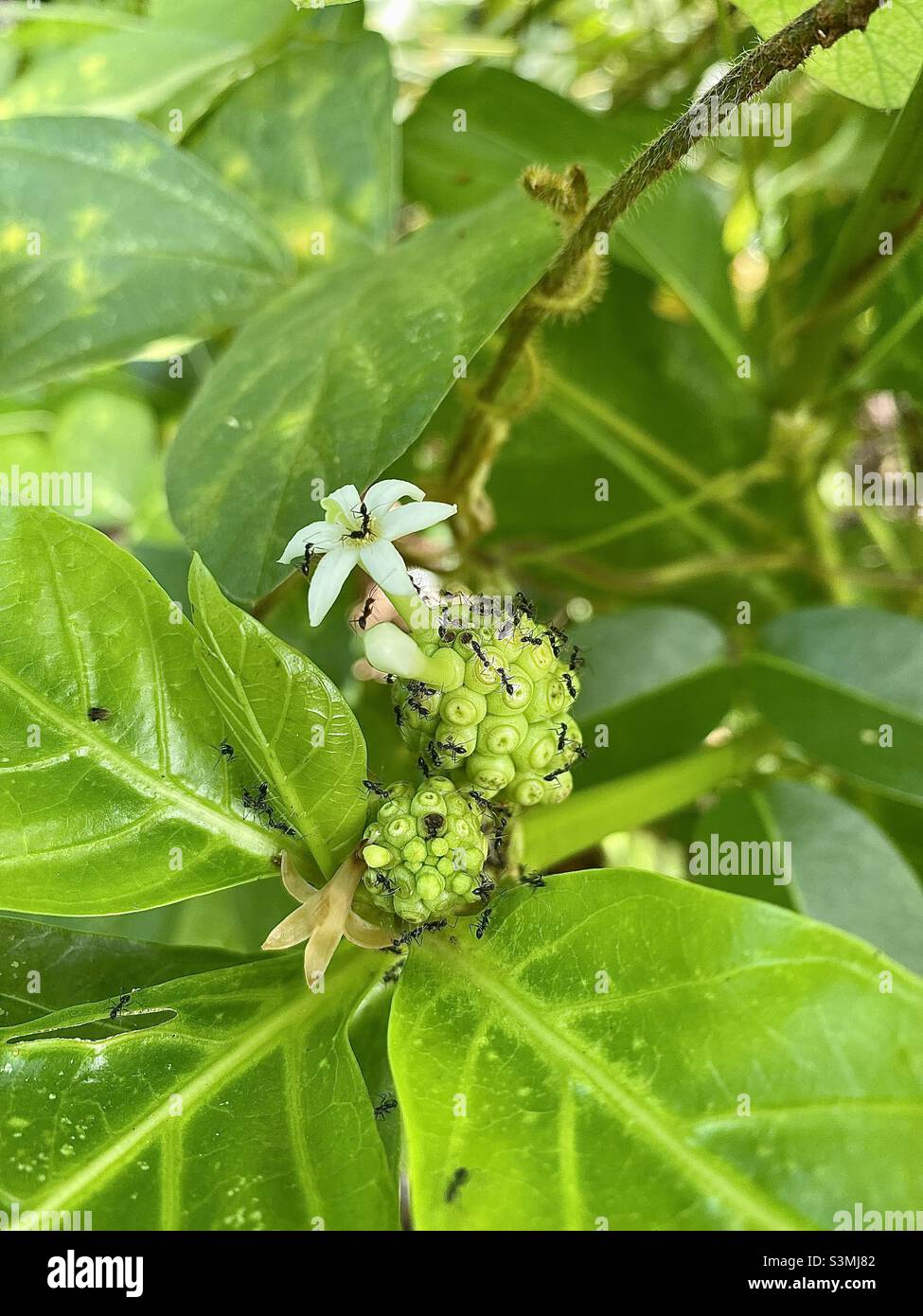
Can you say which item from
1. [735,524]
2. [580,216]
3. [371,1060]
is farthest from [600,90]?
[371,1060]

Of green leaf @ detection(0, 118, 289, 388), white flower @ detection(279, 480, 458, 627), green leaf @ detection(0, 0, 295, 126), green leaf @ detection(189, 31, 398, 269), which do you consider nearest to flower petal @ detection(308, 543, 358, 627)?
white flower @ detection(279, 480, 458, 627)

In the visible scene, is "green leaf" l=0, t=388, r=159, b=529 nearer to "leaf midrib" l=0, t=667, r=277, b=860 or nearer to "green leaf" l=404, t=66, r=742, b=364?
"green leaf" l=404, t=66, r=742, b=364

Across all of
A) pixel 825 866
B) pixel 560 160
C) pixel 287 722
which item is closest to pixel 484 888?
pixel 287 722

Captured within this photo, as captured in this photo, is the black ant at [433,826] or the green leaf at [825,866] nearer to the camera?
the black ant at [433,826]

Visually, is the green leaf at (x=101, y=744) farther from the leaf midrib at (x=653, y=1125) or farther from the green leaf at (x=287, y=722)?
the leaf midrib at (x=653, y=1125)

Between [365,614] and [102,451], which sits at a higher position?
[102,451]

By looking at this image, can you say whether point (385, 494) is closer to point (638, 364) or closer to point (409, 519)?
point (409, 519)

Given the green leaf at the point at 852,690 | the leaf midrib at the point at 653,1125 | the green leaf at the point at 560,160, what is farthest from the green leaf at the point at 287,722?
the green leaf at the point at 560,160
